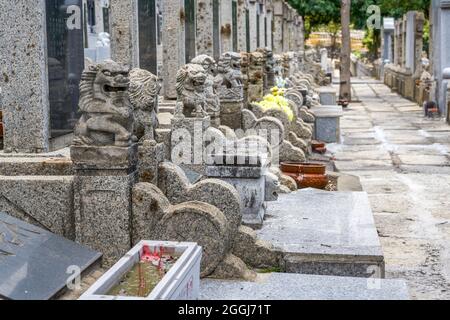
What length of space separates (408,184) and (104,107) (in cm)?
822

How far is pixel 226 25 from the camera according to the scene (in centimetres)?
1825

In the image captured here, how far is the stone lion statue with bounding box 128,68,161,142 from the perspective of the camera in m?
7.95

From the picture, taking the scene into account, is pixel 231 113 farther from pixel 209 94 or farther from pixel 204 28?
pixel 204 28

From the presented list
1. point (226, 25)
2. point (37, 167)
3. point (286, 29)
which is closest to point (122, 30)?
point (37, 167)

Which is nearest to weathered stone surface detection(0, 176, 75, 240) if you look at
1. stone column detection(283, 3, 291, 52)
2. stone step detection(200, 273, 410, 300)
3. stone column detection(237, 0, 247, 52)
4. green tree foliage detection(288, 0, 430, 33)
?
stone step detection(200, 273, 410, 300)

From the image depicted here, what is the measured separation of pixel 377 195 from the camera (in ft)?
42.9

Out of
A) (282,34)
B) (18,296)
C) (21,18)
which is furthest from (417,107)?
(18,296)

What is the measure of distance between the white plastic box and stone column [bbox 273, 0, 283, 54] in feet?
88.6

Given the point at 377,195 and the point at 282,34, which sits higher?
the point at 282,34

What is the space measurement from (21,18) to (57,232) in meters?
2.29
